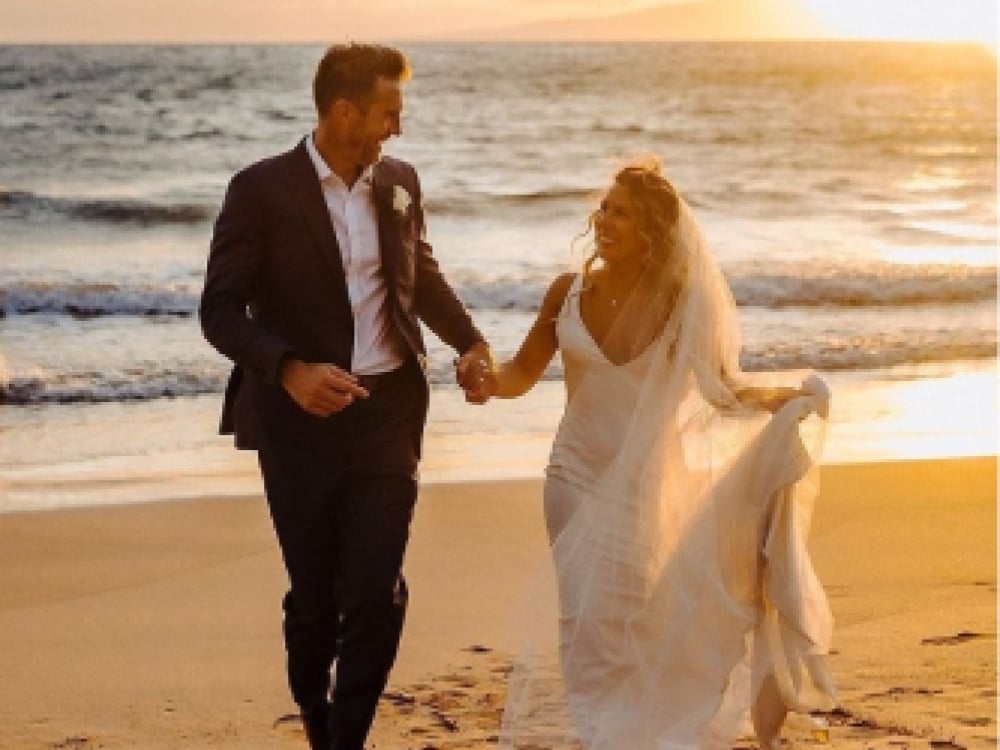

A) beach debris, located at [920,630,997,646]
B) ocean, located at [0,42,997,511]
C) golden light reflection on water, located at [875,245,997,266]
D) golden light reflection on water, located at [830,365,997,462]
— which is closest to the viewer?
beach debris, located at [920,630,997,646]

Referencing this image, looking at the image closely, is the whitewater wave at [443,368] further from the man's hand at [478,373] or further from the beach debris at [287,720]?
the man's hand at [478,373]

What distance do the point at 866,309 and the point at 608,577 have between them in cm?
1512

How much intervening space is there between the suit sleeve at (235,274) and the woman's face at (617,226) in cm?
97

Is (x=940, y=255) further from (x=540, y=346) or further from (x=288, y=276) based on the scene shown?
(x=288, y=276)

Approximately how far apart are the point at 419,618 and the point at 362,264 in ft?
9.25

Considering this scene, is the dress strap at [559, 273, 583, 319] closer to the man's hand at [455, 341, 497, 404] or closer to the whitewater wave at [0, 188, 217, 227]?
the man's hand at [455, 341, 497, 404]

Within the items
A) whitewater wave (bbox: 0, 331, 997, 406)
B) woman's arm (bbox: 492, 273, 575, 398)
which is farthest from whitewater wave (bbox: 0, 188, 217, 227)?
woman's arm (bbox: 492, 273, 575, 398)

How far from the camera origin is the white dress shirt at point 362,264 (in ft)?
17.5

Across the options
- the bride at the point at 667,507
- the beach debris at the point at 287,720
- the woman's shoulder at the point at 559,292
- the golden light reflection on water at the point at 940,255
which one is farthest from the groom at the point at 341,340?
the golden light reflection on water at the point at 940,255

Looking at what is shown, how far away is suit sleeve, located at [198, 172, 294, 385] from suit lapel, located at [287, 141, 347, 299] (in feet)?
0.40

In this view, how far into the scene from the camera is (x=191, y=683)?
6.92 meters

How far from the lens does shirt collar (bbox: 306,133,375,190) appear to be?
5.32 metres

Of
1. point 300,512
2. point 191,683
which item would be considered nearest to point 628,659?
point 300,512

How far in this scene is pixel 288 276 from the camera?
5281 mm
